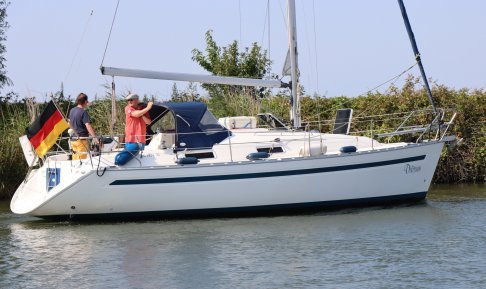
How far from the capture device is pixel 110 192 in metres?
18.1

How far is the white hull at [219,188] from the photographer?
18062 mm

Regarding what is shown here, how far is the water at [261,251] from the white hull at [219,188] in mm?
294

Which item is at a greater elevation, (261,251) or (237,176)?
(237,176)

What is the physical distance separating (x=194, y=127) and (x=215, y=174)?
133 cm

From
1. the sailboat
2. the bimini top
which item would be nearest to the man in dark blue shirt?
the sailboat

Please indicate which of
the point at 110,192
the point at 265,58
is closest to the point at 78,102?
the point at 110,192

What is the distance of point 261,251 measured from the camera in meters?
15.0

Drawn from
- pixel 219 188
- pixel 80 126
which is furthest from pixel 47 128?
pixel 219 188

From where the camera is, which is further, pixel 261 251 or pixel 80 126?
→ pixel 80 126

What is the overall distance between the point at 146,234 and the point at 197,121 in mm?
3034

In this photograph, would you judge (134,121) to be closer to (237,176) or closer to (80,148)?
(80,148)

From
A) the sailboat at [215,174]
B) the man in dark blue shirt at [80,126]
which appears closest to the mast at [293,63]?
the sailboat at [215,174]

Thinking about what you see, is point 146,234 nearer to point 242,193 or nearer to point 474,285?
point 242,193

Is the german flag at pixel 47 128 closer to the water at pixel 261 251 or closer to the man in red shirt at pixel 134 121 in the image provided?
the man in red shirt at pixel 134 121
